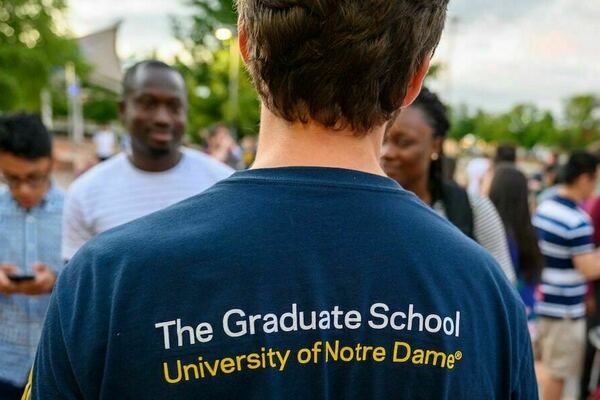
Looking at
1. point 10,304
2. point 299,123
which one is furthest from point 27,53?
point 299,123

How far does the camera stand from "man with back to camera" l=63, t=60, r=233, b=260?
9.84ft

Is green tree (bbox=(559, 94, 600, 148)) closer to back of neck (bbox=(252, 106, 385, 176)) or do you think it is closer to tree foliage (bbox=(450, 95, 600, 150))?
tree foliage (bbox=(450, 95, 600, 150))

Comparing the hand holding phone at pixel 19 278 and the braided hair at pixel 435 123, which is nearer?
the hand holding phone at pixel 19 278

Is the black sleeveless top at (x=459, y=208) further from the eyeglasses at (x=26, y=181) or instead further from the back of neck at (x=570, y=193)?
the eyeglasses at (x=26, y=181)

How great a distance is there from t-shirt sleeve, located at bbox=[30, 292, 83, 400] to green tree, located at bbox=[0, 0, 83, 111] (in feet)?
84.8

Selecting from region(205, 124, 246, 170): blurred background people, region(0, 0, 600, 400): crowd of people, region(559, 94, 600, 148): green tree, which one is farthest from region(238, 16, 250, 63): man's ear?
region(559, 94, 600, 148): green tree

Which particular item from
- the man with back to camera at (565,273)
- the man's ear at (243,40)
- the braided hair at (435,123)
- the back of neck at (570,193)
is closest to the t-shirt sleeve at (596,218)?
the man with back to camera at (565,273)

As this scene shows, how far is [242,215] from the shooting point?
3.29 ft

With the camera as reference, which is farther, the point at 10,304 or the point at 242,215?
the point at 10,304

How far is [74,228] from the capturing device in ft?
9.82

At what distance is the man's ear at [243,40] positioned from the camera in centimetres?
111

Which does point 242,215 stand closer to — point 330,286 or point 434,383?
point 330,286

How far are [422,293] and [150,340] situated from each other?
49 cm

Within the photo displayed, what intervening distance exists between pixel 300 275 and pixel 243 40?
1.58 feet
